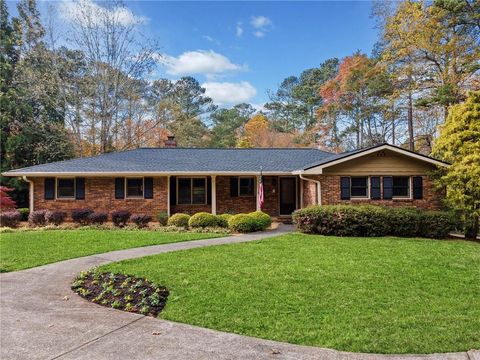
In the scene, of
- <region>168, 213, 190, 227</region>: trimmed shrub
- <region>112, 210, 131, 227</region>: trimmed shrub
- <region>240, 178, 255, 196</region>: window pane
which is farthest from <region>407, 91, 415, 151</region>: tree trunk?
<region>112, 210, 131, 227</region>: trimmed shrub

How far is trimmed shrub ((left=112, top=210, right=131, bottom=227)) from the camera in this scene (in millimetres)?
14789

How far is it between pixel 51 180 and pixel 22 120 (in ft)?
38.1

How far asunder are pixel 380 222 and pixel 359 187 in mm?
2495

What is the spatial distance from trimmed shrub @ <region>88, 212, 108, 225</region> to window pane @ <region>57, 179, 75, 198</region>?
199cm

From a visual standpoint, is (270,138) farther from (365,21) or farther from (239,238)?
(239,238)

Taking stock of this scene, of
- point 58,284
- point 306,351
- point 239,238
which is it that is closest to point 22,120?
point 239,238

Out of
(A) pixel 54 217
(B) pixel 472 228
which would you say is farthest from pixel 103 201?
(B) pixel 472 228

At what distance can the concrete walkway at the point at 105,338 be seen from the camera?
3762 mm

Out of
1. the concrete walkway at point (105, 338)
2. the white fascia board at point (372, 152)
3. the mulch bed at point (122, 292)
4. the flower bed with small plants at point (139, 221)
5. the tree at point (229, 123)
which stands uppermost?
the tree at point (229, 123)

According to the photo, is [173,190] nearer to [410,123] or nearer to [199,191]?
[199,191]

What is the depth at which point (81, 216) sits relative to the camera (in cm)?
1509

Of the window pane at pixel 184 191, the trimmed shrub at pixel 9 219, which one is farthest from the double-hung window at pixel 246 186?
the trimmed shrub at pixel 9 219

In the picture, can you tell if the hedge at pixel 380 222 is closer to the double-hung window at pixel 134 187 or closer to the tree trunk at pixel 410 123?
the double-hung window at pixel 134 187

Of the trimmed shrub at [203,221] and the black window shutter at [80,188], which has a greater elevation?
the black window shutter at [80,188]
